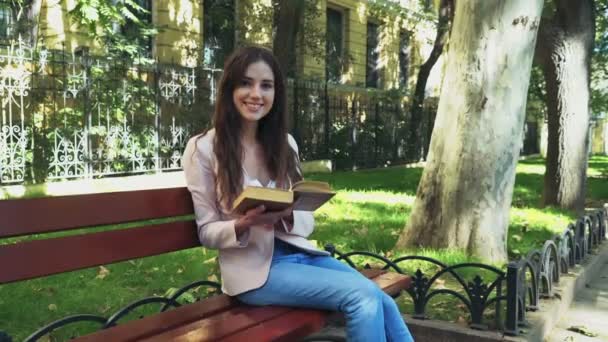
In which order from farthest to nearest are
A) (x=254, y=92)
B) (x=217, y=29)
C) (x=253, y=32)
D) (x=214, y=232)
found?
(x=217, y=29)
(x=253, y=32)
(x=254, y=92)
(x=214, y=232)

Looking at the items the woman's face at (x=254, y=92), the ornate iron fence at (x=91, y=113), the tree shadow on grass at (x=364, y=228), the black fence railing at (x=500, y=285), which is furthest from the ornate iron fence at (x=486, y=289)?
the ornate iron fence at (x=91, y=113)

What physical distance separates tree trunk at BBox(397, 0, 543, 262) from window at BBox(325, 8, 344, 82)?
1426 centimetres

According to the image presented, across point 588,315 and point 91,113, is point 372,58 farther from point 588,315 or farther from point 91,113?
point 588,315

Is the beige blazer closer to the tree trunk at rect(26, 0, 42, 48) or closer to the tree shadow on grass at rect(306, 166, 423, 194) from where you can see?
the tree shadow on grass at rect(306, 166, 423, 194)

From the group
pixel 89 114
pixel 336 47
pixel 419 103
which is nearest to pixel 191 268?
pixel 89 114

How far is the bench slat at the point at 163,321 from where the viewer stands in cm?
235

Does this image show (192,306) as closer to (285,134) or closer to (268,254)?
(268,254)

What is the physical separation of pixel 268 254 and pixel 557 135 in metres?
6.85

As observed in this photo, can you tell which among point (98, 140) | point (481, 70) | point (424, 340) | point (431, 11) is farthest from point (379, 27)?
point (424, 340)

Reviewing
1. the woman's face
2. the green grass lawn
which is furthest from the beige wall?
the woman's face

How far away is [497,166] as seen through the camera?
16.4 ft

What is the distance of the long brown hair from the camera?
2721 mm

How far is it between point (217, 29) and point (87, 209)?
14.6 metres

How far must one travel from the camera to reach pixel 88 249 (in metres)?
2.55
